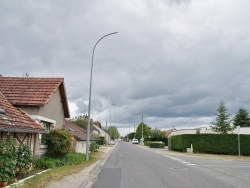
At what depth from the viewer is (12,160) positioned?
1058 cm

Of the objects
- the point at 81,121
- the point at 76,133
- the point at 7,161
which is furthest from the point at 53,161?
the point at 81,121

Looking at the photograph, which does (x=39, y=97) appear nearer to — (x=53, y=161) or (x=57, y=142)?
(x=57, y=142)

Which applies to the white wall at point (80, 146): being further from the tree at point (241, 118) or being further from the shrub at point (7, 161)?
the tree at point (241, 118)

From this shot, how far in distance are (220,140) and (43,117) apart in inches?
958

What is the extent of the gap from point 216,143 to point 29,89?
2488 centimetres

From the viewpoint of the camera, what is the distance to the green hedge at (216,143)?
1346 inches

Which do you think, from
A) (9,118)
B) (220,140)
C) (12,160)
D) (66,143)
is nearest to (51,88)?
(66,143)

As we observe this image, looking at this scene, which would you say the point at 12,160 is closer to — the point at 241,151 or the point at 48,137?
the point at 48,137

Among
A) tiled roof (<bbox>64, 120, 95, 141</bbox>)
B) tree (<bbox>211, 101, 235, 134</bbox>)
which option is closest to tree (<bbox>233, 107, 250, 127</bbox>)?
tree (<bbox>211, 101, 235, 134</bbox>)

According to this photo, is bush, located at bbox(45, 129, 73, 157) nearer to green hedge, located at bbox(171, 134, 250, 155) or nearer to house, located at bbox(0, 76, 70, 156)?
house, located at bbox(0, 76, 70, 156)

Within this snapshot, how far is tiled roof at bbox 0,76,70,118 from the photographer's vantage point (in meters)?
18.0

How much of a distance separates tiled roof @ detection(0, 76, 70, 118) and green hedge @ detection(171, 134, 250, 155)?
2173 cm

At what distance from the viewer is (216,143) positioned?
36.3 m

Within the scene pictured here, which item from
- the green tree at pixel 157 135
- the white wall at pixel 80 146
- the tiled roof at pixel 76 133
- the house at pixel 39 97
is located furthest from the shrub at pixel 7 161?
the green tree at pixel 157 135
